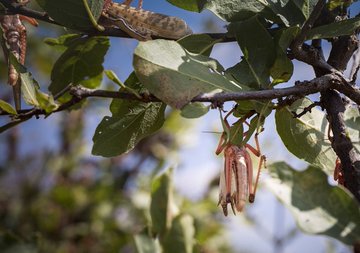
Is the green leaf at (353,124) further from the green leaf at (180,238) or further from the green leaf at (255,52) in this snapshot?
the green leaf at (180,238)

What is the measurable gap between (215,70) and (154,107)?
0.14 m

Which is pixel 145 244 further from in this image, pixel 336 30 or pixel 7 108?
pixel 336 30

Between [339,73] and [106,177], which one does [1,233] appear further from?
[106,177]

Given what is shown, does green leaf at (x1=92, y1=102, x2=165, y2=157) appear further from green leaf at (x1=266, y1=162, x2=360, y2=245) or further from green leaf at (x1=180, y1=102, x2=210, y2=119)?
green leaf at (x1=266, y1=162, x2=360, y2=245)

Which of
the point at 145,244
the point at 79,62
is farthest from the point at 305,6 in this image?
the point at 145,244

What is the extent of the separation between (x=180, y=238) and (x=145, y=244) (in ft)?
0.27

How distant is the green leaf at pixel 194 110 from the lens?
0.58 meters

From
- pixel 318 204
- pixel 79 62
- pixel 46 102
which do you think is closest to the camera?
pixel 318 204

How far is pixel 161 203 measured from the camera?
981 mm

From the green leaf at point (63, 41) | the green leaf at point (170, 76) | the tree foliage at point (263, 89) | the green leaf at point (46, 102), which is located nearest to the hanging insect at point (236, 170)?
the tree foliage at point (263, 89)

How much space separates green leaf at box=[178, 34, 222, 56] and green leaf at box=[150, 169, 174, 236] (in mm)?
342

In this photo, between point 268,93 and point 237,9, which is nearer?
point 268,93

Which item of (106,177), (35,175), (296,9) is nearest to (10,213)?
(35,175)

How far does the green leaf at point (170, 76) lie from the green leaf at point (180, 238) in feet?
1.54
